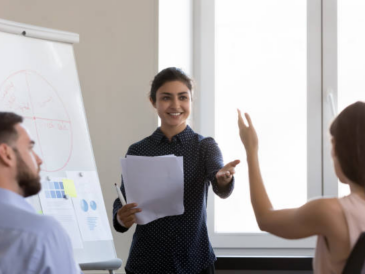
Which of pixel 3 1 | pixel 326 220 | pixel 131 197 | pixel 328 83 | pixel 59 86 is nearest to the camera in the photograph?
pixel 326 220

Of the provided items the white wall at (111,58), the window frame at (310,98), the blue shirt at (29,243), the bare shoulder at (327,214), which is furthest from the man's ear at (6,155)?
the window frame at (310,98)

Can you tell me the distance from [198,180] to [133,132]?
1.04 metres

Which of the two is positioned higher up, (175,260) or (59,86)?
(59,86)

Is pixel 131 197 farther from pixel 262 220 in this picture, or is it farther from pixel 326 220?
pixel 326 220

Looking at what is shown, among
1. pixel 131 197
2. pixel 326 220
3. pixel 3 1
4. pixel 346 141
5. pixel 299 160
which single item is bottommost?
pixel 299 160

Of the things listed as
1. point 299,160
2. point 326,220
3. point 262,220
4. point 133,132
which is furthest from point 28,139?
point 299,160

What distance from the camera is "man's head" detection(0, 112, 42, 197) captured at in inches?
55.5

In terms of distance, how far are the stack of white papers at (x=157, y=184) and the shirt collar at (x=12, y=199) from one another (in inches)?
27.9

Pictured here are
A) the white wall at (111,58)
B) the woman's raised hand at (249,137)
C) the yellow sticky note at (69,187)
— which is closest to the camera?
the woman's raised hand at (249,137)

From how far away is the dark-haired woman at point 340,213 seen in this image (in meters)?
1.34

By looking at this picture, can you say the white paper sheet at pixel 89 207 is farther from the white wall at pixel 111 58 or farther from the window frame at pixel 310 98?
the window frame at pixel 310 98

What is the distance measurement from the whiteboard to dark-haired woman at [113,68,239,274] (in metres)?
0.34

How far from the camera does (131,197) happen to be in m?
2.10

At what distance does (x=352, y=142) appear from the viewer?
1348 millimetres
